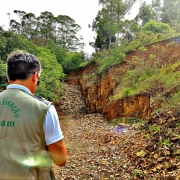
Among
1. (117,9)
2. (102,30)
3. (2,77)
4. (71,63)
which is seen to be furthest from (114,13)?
(2,77)

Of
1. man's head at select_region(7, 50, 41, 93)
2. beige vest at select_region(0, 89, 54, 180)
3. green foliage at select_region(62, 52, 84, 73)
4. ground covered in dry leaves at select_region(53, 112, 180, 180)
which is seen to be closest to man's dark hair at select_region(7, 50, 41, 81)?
man's head at select_region(7, 50, 41, 93)

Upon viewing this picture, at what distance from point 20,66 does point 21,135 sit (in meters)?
0.44

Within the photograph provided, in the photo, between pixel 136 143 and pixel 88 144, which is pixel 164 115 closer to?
pixel 136 143

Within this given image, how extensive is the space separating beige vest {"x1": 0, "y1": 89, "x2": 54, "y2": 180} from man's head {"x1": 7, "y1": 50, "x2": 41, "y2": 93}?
106 mm

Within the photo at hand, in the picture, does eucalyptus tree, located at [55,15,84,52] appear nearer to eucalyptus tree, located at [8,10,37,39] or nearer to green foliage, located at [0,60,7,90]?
eucalyptus tree, located at [8,10,37,39]

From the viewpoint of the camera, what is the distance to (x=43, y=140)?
4.36 feet

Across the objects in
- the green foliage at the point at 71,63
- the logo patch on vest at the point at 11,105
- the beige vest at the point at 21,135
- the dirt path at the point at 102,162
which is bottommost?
the dirt path at the point at 102,162

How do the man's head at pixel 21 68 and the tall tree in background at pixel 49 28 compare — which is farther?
the tall tree in background at pixel 49 28

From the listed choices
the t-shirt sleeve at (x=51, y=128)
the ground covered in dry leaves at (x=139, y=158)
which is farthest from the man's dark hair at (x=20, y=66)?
the ground covered in dry leaves at (x=139, y=158)

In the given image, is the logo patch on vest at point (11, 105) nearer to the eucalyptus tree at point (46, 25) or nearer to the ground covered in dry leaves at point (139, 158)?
the ground covered in dry leaves at point (139, 158)

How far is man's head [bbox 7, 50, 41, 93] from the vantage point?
1.36 m

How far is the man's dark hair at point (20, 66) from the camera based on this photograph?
1363 mm

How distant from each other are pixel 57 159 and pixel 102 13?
1893 centimetres

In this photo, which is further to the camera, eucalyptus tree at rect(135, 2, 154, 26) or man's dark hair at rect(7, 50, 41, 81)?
eucalyptus tree at rect(135, 2, 154, 26)
